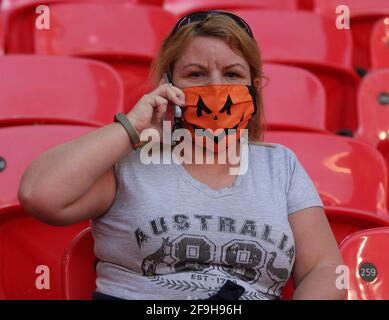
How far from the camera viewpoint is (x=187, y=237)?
187 cm

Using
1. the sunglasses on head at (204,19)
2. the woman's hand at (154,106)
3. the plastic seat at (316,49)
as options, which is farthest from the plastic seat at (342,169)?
the plastic seat at (316,49)

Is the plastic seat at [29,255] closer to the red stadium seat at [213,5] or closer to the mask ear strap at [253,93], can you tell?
the mask ear strap at [253,93]

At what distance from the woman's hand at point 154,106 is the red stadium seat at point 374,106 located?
147 centimetres

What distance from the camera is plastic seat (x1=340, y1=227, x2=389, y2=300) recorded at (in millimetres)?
1979

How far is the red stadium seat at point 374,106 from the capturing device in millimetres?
3328

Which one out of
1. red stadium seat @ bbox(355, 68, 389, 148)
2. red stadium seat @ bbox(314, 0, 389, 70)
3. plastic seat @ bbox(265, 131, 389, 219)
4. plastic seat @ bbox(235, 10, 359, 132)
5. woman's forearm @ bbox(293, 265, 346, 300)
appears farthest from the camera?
red stadium seat @ bbox(314, 0, 389, 70)

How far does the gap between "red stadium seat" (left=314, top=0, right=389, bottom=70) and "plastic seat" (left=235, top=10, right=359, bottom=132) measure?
14.0 inches

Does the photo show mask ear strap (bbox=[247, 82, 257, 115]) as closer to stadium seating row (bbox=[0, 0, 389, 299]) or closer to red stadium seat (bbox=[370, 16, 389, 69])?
stadium seating row (bbox=[0, 0, 389, 299])

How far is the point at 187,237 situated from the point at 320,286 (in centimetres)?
29

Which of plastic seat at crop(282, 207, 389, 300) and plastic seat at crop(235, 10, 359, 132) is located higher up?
plastic seat at crop(235, 10, 359, 132)

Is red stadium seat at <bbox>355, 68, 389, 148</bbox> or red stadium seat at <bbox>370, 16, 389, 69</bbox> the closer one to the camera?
red stadium seat at <bbox>355, 68, 389, 148</bbox>

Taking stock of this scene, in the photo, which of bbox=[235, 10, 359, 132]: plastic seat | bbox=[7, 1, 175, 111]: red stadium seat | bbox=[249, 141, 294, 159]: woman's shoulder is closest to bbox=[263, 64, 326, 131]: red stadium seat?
bbox=[235, 10, 359, 132]: plastic seat

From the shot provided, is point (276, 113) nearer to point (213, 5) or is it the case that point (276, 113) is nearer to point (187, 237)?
point (213, 5)
